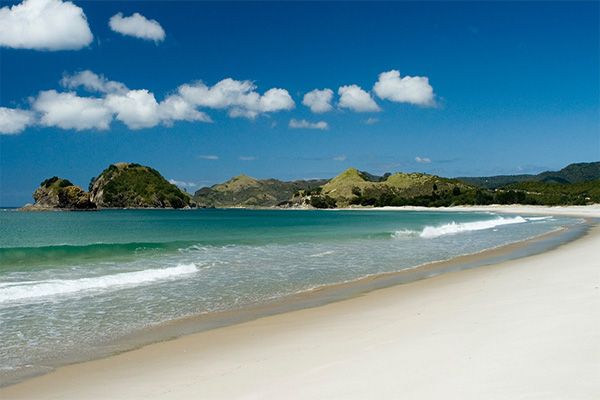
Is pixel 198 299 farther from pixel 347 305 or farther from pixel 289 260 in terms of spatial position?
pixel 289 260

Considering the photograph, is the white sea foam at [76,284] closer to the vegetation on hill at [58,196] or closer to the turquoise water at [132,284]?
the turquoise water at [132,284]

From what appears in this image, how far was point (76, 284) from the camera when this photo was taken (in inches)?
598

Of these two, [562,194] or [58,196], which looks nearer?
[562,194]

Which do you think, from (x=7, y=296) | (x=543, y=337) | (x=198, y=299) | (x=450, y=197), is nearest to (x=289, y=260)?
(x=198, y=299)

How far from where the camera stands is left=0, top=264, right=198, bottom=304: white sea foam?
1375cm

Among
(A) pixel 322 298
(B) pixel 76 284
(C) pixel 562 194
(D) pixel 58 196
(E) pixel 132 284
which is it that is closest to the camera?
(A) pixel 322 298

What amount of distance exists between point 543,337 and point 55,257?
2425cm

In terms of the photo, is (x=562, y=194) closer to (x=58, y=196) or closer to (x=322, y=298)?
(x=322, y=298)

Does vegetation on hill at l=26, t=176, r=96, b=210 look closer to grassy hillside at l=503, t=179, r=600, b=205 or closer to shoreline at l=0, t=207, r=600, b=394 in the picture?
grassy hillside at l=503, t=179, r=600, b=205

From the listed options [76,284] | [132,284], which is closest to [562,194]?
[132,284]

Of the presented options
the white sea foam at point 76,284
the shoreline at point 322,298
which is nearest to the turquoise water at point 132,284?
the white sea foam at point 76,284

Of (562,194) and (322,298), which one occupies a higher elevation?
(562,194)

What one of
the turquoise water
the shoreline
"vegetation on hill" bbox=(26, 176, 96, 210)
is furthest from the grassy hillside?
"vegetation on hill" bbox=(26, 176, 96, 210)

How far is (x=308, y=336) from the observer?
8.45 metres
